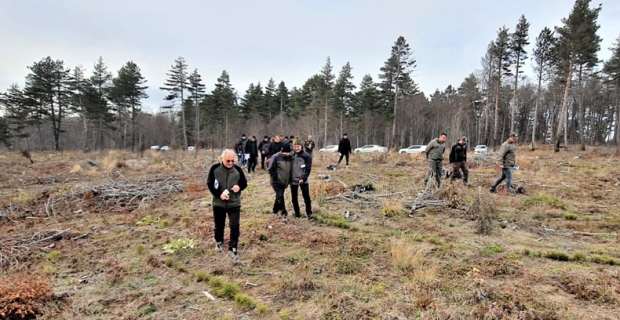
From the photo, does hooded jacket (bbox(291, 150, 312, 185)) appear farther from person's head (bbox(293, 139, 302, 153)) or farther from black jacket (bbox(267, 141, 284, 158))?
black jacket (bbox(267, 141, 284, 158))

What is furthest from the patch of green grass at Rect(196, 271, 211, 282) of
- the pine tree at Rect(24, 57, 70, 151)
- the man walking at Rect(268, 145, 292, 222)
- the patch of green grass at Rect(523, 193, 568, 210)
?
the pine tree at Rect(24, 57, 70, 151)

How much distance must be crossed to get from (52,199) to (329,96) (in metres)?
35.5

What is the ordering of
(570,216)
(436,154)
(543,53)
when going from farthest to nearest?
1. (543,53)
2. (436,154)
3. (570,216)

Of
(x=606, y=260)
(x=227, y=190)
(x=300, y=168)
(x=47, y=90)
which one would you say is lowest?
(x=606, y=260)

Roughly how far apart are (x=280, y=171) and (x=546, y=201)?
23.6ft

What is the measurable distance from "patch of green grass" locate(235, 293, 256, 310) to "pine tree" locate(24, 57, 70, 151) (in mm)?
38899

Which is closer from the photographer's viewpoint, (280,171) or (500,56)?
(280,171)

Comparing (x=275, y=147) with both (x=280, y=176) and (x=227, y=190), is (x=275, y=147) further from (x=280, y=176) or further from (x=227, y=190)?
(x=227, y=190)

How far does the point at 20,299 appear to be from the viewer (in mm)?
3238

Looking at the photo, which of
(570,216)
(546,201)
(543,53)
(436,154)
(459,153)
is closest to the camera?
(570,216)

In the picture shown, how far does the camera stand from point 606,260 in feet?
14.7

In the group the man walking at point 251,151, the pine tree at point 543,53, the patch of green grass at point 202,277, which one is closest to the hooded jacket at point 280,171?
the patch of green grass at point 202,277

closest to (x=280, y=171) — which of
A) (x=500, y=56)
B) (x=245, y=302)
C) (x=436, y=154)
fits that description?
(x=245, y=302)

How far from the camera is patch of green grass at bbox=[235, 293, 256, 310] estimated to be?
3391 millimetres
